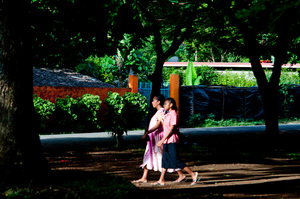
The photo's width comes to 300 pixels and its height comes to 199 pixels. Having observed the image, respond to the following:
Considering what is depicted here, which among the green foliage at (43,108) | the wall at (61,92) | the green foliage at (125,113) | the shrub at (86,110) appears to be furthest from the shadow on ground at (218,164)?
the wall at (61,92)

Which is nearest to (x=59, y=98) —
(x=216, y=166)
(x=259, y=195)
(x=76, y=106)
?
(x=76, y=106)

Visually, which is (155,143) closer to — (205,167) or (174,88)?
(205,167)

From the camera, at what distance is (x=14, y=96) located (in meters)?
5.36

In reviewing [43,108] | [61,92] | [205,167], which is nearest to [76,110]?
[61,92]

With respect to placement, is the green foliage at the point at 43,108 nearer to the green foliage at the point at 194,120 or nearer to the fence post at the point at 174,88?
the fence post at the point at 174,88

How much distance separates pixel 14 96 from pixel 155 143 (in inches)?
118

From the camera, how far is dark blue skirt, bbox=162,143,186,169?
692cm

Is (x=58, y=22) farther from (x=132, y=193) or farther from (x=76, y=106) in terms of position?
(x=132, y=193)

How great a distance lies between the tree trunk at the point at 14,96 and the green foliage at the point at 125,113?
20.1 feet

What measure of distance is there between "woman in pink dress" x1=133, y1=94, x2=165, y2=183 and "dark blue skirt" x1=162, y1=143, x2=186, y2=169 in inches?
12.6

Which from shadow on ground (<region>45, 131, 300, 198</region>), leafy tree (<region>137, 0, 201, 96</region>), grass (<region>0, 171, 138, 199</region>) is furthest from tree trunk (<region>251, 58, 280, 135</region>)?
grass (<region>0, 171, 138, 199</region>)

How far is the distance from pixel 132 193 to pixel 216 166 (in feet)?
14.0

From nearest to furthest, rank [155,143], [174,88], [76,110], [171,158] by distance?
1. [171,158]
2. [155,143]
3. [76,110]
4. [174,88]

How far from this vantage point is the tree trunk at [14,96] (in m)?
5.31
